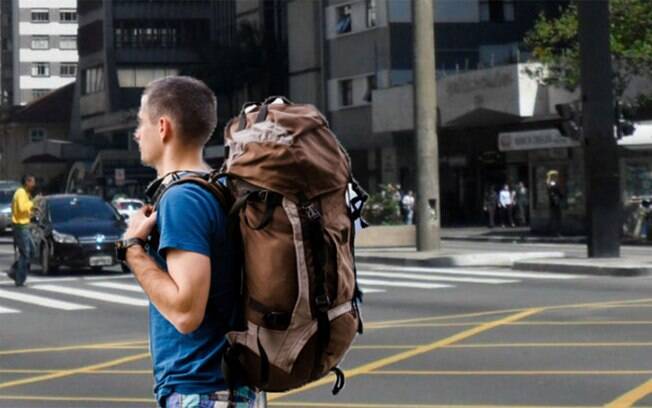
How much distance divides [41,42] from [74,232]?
9482 centimetres

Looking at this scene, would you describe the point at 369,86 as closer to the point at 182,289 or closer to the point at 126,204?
the point at 126,204

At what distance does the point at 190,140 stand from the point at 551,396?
6.09 meters

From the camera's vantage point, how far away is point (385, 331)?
579 inches

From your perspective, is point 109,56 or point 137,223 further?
point 109,56

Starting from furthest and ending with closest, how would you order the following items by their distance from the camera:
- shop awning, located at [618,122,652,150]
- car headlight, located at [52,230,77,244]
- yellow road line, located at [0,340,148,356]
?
1. shop awning, located at [618,122,652,150]
2. car headlight, located at [52,230,77,244]
3. yellow road line, located at [0,340,148,356]

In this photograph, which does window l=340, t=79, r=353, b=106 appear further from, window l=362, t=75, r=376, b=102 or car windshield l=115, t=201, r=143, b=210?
car windshield l=115, t=201, r=143, b=210

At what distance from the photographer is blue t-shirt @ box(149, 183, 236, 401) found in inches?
161

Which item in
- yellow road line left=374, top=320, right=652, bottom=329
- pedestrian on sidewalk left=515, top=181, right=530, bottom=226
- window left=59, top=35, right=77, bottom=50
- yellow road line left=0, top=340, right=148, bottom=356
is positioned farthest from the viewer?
window left=59, top=35, right=77, bottom=50

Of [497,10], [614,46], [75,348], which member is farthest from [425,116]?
[497,10]

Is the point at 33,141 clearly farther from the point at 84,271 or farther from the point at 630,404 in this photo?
the point at 630,404

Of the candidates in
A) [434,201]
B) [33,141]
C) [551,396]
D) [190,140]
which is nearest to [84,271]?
[434,201]

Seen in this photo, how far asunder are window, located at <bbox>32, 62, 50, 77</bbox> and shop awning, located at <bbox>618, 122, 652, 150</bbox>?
304 feet

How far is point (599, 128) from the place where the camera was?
24359mm

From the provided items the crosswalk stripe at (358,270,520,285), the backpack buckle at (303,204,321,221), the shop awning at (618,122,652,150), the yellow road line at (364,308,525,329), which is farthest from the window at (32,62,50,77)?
the backpack buckle at (303,204,321,221)
